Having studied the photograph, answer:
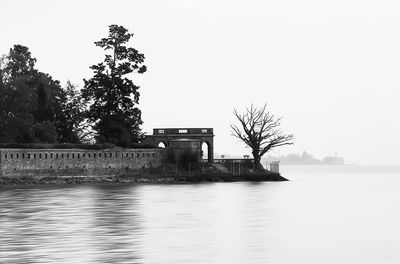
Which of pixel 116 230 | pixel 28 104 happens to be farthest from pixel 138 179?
pixel 116 230

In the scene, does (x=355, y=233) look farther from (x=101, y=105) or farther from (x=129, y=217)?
(x=101, y=105)

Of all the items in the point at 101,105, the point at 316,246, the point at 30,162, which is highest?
the point at 101,105

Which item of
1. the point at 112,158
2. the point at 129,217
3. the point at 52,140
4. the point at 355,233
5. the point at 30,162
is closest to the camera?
the point at 355,233

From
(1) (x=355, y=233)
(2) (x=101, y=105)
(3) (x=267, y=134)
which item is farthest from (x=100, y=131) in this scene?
(1) (x=355, y=233)

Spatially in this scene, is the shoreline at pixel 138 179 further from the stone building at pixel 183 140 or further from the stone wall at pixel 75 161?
the stone building at pixel 183 140

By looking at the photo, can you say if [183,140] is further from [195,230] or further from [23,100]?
[195,230]

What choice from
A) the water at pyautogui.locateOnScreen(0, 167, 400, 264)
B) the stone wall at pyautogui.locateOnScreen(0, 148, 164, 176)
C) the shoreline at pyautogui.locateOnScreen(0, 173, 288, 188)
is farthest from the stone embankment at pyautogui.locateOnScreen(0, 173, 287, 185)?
the water at pyautogui.locateOnScreen(0, 167, 400, 264)

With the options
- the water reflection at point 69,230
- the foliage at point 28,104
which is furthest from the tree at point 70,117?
the water reflection at point 69,230

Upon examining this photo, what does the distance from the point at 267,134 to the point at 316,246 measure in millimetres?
79214

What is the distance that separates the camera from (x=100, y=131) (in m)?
108

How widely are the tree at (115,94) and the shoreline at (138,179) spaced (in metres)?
5.96

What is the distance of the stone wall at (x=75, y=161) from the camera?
314 feet

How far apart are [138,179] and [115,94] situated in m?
11.4

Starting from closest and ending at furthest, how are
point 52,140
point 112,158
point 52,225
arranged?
1. point 52,225
2. point 112,158
3. point 52,140
